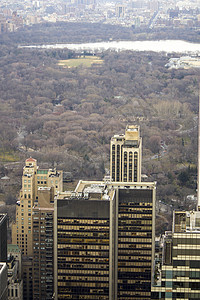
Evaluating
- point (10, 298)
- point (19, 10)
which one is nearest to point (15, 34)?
point (19, 10)

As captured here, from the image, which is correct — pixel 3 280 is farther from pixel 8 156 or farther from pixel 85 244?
pixel 8 156

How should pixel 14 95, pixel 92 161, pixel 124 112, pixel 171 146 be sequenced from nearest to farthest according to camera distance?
pixel 92 161 < pixel 171 146 < pixel 124 112 < pixel 14 95

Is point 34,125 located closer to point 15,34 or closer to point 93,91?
point 93,91

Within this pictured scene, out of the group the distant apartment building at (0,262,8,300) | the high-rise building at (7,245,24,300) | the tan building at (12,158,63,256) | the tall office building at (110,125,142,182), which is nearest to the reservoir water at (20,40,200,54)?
the tall office building at (110,125,142,182)

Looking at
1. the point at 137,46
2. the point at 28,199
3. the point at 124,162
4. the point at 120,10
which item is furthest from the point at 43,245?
the point at 120,10

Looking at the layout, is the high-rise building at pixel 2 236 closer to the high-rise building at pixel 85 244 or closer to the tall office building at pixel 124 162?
the high-rise building at pixel 85 244

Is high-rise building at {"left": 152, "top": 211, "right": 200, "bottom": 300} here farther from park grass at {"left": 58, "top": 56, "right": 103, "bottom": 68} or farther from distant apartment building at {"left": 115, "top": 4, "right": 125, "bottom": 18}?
distant apartment building at {"left": 115, "top": 4, "right": 125, "bottom": 18}
